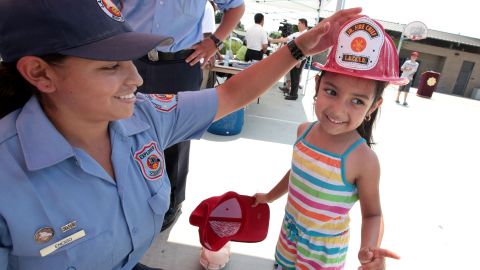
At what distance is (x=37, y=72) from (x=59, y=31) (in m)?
0.14

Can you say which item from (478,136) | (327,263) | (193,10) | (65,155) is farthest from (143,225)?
(478,136)

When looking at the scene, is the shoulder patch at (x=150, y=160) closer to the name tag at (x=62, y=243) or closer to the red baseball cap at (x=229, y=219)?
the name tag at (x=62, y=243)

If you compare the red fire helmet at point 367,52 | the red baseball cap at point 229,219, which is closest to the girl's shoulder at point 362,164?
the red fire helmet at point 367,52

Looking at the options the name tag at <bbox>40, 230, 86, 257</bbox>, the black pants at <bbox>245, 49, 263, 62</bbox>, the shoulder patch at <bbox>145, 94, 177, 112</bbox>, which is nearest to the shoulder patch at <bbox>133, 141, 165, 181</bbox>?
the shoulder patch at <bbox>145, 94, 177, 112</bbox>

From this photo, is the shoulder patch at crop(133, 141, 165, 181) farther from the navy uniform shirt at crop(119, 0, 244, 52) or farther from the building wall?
the building wall

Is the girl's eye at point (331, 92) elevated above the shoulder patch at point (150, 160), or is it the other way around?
the girl's eye at point (331, 92)

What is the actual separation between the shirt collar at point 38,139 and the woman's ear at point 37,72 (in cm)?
7

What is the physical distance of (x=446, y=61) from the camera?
22.9 m

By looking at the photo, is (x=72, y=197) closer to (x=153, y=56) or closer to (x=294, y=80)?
(x=153, y=56)

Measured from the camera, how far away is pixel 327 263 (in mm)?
1248

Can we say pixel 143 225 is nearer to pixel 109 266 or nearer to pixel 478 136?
pixel 109 266

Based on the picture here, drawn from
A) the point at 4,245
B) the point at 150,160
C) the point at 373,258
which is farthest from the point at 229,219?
→ the point at 4,245

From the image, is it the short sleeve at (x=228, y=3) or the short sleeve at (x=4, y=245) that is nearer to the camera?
the short sleeve at (x=4, y=245)

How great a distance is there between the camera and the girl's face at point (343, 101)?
3.68ft
